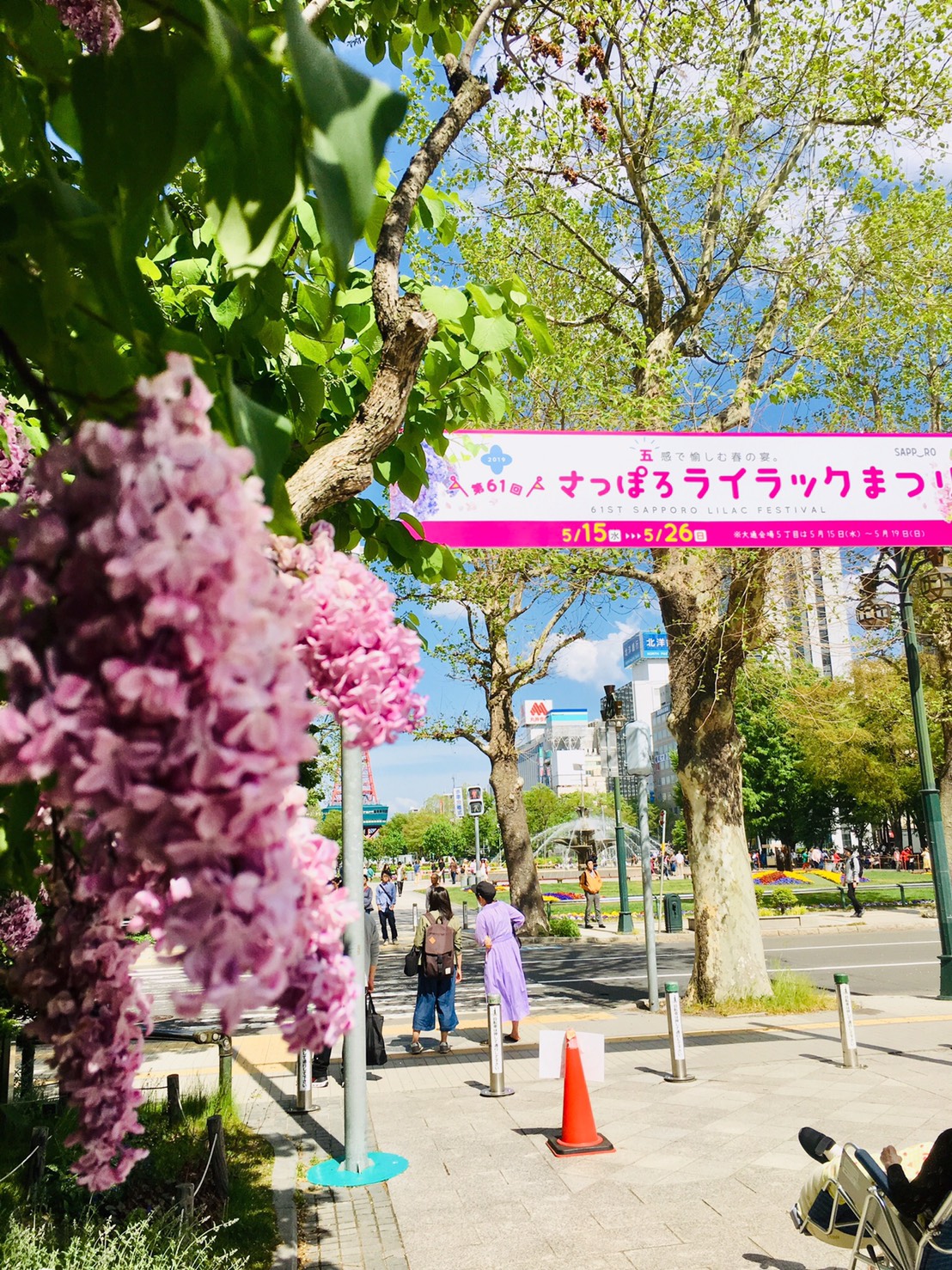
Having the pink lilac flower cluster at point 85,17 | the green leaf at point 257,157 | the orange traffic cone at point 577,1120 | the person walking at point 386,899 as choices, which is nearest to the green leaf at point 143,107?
the green leaf at point 257,157

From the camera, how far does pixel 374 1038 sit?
33.2ft

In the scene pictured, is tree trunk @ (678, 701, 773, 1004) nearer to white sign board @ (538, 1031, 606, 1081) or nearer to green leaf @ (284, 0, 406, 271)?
white sign board @ (538, 1031, 606, 1081)

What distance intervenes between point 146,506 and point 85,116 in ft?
2.52

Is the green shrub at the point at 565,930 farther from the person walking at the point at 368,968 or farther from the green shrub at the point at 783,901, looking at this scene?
the person walking at the point at 368,968

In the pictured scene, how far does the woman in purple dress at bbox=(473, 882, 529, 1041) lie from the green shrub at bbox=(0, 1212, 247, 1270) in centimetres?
629

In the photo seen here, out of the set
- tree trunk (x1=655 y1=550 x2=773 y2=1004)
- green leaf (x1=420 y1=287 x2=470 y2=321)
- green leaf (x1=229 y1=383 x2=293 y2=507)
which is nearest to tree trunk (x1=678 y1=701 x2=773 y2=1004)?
tree trunk (x1=655 y1=550 x2=773 y2=1004)

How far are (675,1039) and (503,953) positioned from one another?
8.05ft

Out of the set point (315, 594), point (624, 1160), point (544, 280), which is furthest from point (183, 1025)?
point (315, 594)

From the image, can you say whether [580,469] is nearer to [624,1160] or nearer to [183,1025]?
[624,1160]

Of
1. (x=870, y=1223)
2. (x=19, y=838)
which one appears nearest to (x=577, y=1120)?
(x=870, y=1223)

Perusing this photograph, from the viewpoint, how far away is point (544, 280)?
52.4ft

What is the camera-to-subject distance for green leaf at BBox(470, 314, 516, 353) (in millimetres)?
3104

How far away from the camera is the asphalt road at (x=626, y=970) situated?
15938 mm

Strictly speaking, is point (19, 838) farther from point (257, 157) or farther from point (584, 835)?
point (584, 835)
